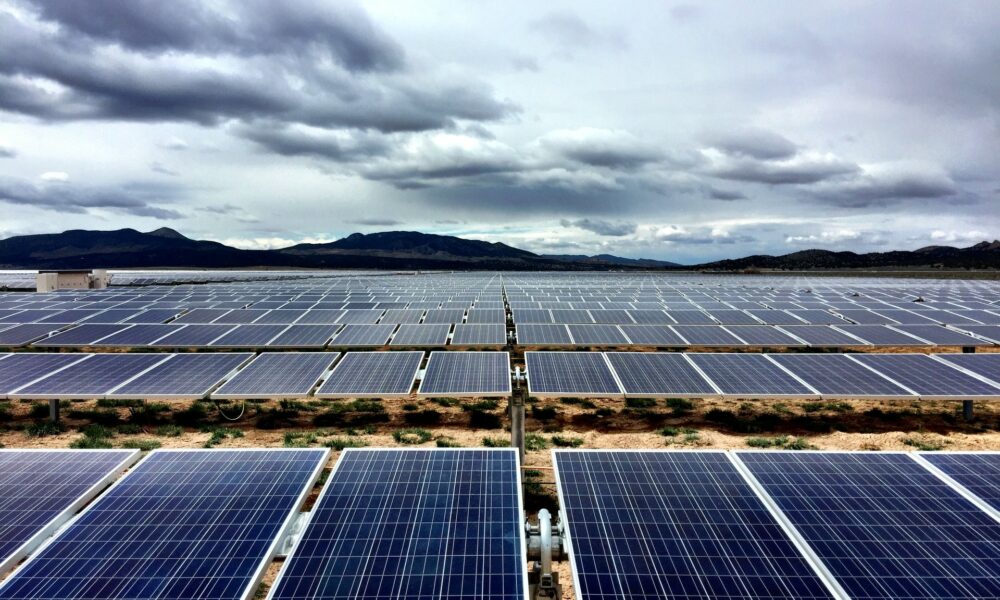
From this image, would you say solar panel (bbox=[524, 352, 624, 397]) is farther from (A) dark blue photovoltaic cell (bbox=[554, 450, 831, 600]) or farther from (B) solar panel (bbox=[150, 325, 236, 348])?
(B) solar panel (bbox=[150, 325, 236, 348])

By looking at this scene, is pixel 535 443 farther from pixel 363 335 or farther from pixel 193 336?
pixel 193 336

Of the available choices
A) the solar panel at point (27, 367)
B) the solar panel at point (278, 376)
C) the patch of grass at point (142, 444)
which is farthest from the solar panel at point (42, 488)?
the solar panel at point (27, 367)

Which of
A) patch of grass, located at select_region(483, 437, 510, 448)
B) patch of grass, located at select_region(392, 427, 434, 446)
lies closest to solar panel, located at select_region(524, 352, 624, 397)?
patch of grass, located at select_region(483, 437, 510, 448)

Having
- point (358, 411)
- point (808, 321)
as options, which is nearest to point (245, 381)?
point (358, 411)

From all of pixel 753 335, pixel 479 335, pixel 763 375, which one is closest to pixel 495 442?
pixel 479 335

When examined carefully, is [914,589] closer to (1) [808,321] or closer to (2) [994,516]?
(2) [994,516]

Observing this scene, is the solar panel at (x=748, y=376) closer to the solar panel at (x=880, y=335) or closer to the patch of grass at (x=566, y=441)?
the patch of grass at (x=566, y=441)
